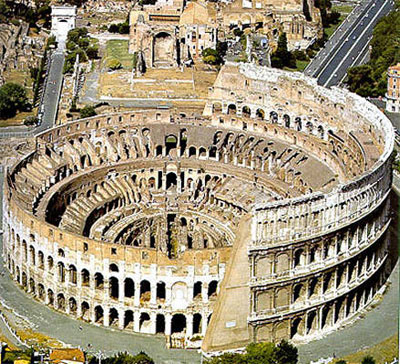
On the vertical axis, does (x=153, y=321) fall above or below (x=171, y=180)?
below

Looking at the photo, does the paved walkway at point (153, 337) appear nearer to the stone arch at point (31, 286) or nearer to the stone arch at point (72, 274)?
the stone arch at point (31, 286)

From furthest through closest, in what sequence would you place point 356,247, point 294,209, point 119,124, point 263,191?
point 119,124, point 263,191, point 356,247, point 294,209

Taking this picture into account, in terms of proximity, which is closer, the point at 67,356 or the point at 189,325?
the point at 67,356

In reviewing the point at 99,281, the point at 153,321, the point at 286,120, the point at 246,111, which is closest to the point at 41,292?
the point at 99,281

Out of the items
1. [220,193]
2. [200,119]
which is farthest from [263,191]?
[200,119]

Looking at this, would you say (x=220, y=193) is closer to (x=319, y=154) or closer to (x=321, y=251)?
(x=319, y=154)

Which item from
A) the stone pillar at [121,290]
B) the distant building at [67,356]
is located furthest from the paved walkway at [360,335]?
the distant building at [67,356]

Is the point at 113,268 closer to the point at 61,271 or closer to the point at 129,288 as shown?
the point at 129,288
